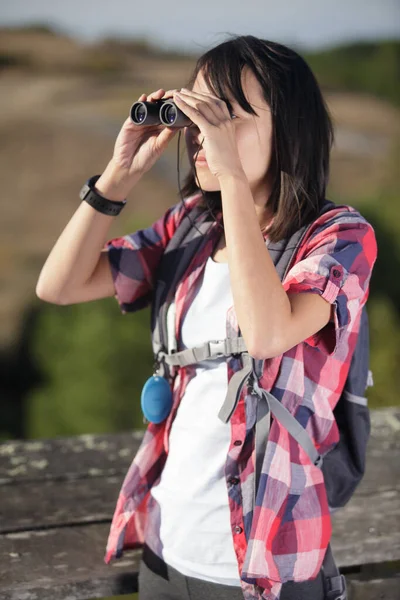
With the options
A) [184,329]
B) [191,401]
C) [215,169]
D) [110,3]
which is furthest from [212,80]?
[110,3]

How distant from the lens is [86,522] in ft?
4.63

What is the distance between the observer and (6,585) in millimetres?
1230

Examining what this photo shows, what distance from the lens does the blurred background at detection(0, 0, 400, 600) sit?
6.84 metres

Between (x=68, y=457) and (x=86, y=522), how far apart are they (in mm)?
252

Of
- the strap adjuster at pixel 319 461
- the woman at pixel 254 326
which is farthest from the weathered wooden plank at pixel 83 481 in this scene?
the strap adjuster at pixel 319 461

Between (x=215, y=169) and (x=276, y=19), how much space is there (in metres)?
6.39

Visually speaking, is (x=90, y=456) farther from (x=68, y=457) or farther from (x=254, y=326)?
(x=254, y=326)

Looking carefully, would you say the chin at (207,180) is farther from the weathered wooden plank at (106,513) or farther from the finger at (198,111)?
the weathered wooden plank at (106,513)

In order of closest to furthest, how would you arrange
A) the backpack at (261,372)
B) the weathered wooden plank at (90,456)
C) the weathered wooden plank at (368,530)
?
the backpack at (261,372) → the weathered wooden plank at (368,530) → the weathered wooden plank at (90,456)

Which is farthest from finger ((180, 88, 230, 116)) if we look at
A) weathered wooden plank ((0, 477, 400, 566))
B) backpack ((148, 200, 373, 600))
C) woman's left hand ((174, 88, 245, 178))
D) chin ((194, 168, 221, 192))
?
weathered wooden plank ((0, 477, 400, 566))

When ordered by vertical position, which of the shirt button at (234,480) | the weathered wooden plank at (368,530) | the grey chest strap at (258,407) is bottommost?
the weathered wooden plank at (368,530)

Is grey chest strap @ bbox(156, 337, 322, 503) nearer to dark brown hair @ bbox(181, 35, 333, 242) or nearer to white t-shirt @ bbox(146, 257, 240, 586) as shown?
white t-shirt @ bbox(146, 257, 240, 586)

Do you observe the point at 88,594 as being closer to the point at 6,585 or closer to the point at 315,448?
the point at 6,585

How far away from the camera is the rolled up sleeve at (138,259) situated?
131cm
